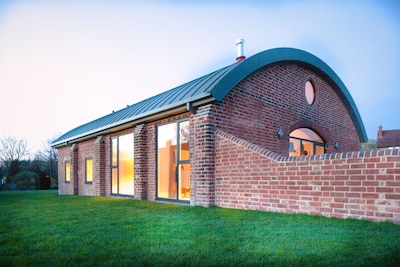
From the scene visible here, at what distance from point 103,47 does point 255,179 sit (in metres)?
7.39

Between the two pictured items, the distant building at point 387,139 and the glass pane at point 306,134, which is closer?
the glass pane at point 306,134

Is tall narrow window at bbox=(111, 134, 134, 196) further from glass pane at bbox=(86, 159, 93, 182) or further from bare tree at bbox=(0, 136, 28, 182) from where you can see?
bare tree at bbox=(0, 136, 28, 182)

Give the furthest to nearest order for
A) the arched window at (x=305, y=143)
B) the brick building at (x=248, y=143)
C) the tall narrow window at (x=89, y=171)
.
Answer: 1. the tall narrow window at (x=89, y=171)
2. the arched window at (x=305, y=143)
3. the brick building at (x=248, y=143)

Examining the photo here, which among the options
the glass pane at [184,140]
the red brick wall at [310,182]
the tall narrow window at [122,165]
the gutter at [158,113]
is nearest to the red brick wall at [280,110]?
the gutter at [158,113]

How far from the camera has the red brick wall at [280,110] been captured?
8078mm

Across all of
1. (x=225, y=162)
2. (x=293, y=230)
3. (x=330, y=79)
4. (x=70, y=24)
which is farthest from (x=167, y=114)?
(x=330, y=79)

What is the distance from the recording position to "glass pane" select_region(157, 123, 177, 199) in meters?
8.95

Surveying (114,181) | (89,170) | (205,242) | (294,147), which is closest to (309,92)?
(294,147)

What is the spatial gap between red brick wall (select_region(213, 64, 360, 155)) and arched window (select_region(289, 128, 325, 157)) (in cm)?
25

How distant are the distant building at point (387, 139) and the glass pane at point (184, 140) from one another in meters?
38.8

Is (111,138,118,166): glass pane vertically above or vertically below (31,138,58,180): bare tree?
above

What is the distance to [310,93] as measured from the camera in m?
11.3

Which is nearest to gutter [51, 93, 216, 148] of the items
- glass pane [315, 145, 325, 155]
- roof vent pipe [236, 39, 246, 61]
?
roof vent pipe [236, 39, 246, 61]

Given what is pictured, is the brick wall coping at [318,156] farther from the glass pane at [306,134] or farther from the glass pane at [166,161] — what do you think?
the glass pane at [306,134]
